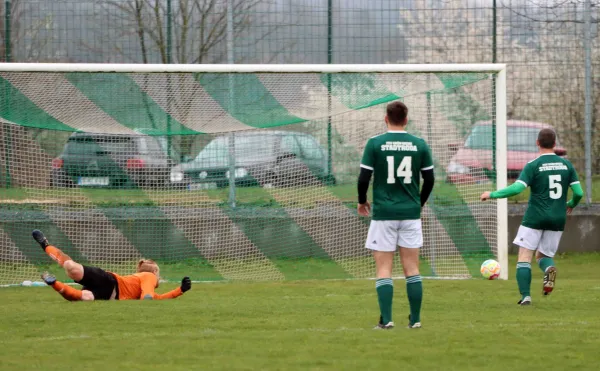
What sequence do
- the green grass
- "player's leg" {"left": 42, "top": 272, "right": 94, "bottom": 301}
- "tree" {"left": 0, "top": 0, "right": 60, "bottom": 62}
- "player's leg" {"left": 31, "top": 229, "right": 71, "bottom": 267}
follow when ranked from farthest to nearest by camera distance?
1. "tree" {"left": 0, "top": 0, "right": 60, "bottom": 62}
2. "player's leg" {"left": 31, "top": 229, "right": 71, "bottom": 267}
3. "player's leg" {"left": 42, "top": 272, "right": 94, "bottom": 301}
4. the green grass

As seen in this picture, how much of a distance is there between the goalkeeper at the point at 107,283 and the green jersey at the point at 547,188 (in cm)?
370

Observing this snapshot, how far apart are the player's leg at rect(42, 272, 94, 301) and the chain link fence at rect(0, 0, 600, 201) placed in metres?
5.26

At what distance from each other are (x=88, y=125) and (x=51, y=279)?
3.40 metres

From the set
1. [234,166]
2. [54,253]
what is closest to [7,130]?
[54,253]

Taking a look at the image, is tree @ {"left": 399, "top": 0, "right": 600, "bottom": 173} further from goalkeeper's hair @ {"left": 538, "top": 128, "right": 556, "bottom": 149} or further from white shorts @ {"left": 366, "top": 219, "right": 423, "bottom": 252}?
white shorts @ {"left": 366, "top": 219, "right": 423, "bottom": 252}

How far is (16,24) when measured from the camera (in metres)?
15.3

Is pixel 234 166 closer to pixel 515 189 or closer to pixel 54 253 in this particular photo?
pixel 54 253

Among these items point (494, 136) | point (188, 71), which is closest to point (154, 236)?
point (188, 71)

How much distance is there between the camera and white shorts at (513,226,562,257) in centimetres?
1027

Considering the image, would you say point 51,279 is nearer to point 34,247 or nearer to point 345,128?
point 34,247

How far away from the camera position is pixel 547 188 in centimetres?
1020

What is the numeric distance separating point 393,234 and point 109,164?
6.62m

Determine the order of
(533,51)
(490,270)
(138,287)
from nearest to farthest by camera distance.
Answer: (138,287), (490,270), (533,51)

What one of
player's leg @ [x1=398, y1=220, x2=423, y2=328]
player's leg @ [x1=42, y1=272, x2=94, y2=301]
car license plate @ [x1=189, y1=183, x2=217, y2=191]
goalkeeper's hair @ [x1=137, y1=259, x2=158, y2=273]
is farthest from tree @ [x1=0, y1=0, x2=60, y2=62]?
player's leg @ [x1=398, y1=220, x2=423, y2=328]
